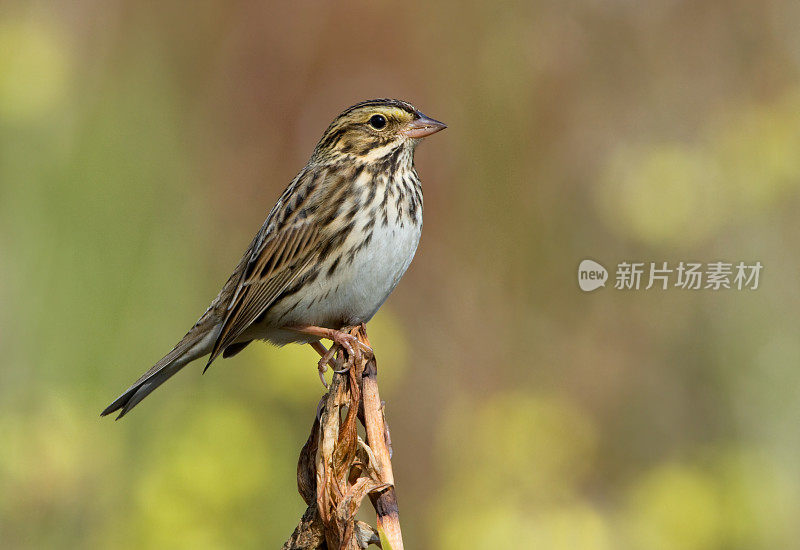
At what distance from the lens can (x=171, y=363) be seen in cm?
373

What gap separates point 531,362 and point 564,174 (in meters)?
1.20

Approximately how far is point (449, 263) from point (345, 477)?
127 inches

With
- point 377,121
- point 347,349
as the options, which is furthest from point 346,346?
point 377,121

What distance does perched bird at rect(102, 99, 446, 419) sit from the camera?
3494 millimetres

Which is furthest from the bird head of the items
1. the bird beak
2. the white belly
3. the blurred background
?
the blurred background

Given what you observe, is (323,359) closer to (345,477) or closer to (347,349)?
(347,349)

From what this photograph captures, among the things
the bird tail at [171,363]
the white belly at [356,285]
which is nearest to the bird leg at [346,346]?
the white belly at [356,285]

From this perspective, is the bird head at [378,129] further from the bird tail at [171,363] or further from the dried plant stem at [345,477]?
the dried plant stem at [345,477]

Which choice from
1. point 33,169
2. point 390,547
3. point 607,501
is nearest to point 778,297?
point 607,501

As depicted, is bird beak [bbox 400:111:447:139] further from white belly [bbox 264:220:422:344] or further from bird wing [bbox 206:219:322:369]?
bird wing [bbox 206:219:322:369]

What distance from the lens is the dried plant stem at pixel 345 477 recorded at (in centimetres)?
208

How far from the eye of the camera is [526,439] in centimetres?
416

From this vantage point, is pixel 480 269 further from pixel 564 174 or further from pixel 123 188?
pixel 123 188

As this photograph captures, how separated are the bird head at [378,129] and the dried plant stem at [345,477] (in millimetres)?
1451
